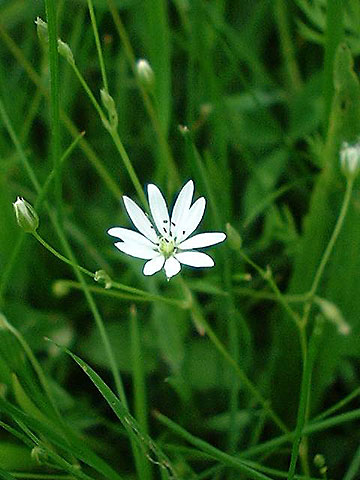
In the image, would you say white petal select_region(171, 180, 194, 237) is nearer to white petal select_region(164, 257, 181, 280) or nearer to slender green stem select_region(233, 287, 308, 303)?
white petal select_region(164, 257, 181, 280)

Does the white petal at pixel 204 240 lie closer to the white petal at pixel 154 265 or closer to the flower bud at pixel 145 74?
the white petal at pixel 154 265

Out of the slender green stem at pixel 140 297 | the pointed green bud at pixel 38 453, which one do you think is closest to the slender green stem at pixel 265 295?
the slender green stem at pixel 140 297

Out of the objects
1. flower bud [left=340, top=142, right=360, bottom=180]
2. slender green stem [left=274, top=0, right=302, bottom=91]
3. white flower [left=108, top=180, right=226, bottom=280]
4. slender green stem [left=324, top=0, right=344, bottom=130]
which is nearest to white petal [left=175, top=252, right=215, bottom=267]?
white flower [left=108, top=180, right=226, bottom=280]

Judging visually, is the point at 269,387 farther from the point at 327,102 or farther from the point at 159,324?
the point at 327,102

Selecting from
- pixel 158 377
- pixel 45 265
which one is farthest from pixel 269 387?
pixel 45 265

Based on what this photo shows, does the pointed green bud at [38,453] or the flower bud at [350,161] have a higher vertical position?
the flower bud at [350,161]

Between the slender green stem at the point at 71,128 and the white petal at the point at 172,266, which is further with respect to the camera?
the slender green stem at the point at 71,128

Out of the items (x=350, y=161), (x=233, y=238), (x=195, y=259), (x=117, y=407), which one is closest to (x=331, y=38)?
(x=350, y=161)
